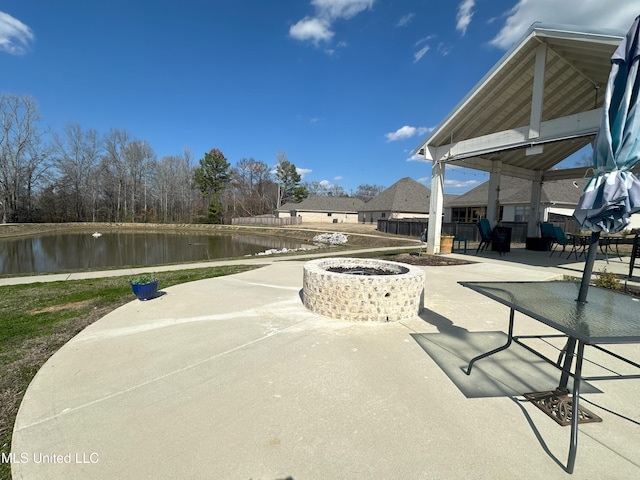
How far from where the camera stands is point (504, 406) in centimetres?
244

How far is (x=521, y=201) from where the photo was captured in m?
22.1

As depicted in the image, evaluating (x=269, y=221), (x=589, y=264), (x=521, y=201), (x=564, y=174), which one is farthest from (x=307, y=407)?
(x=269, y=221)

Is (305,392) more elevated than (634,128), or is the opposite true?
(634,128)

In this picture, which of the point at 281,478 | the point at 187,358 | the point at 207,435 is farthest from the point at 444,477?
the point at 187,358

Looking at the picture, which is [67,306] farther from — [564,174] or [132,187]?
[132,187]

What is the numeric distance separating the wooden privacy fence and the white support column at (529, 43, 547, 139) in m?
36.6

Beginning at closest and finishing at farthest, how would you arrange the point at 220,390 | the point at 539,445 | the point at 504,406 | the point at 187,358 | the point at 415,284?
1. the point at 539,445
2. the point at 504,406
3. the point at 220,390
4. the point at 187,358
5. the point at 415,284

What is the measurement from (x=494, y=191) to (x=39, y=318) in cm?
1394

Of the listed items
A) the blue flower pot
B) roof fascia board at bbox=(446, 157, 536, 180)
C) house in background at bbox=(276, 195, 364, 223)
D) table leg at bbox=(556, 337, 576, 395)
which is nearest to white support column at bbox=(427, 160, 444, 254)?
roof fascia board at bbox=(446, 157, 536, 180)

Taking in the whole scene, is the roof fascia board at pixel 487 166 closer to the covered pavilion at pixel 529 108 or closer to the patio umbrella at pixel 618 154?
the covered pavilion at pixel 529 108

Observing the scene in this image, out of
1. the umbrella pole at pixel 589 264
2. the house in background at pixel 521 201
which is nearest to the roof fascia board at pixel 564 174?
the house in background at pixel 521 201

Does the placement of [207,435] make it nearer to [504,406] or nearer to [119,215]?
[504,406]

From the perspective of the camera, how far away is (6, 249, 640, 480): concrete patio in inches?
72.5

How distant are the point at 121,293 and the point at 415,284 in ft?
19.1
